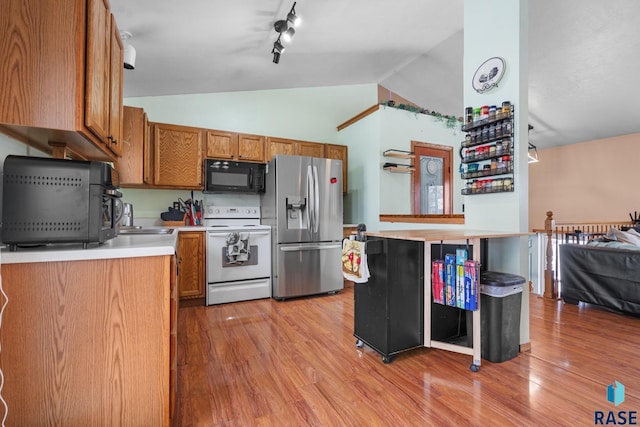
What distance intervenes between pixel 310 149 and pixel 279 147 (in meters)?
0.49

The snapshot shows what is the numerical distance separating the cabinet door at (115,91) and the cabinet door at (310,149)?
2.53 meters

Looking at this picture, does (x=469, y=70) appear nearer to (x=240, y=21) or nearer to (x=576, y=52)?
(x=240, y=21)

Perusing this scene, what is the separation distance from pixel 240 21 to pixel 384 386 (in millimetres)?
2872

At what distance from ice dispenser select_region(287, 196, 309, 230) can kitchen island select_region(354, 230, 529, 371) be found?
1.57m

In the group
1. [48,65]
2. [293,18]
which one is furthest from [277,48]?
[48,65]

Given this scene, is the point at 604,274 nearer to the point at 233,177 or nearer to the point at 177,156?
the point at 233,177

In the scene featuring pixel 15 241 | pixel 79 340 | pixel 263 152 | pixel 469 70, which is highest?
pixel 469 70

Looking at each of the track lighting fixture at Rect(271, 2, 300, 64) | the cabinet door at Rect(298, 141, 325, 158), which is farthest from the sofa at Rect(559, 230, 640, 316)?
the track lighting fixture at Rect(271, 2, 300, 64)

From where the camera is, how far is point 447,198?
4.62m

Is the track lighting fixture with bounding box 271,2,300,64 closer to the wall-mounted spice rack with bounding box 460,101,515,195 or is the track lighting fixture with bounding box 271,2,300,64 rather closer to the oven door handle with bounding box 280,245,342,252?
the wall-mounted spice rack with bounding box 460,101,515,195

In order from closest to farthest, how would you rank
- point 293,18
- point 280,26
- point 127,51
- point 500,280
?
point 500,280 < point 127,51 < point 293,18 < point 280,26

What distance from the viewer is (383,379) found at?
1789mm

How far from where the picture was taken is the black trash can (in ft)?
6.42

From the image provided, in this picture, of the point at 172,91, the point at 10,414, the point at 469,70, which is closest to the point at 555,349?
the point at 469,70
